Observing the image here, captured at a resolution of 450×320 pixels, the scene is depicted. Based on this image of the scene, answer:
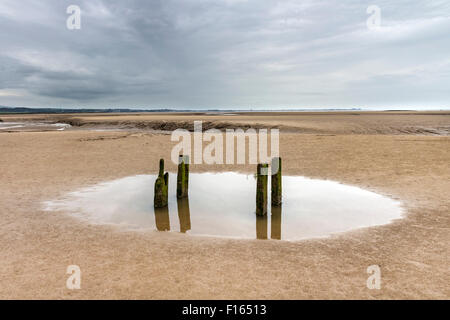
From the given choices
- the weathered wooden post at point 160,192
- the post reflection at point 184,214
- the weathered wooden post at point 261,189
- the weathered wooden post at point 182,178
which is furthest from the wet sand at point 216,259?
the weathered wooden post at point 182,178

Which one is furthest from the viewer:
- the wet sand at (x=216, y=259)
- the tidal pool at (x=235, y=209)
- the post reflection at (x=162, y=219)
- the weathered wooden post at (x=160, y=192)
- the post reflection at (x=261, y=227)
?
the weathered wooden post at (x=160, y=192)

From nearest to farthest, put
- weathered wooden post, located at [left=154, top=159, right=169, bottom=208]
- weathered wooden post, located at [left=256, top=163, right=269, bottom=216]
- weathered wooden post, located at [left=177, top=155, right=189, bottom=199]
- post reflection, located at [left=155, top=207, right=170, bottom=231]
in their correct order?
post reflection, located at [left=155, top=207, right=170, bottom=231] → weathered wooden post, located at [left=256, top=163, right=269, bottom=216] → weathered wooden post, located at [left=154, top=159, right=169, bottom=208] → weathered wooden post, located at [left=177, top=155, right=189, bottom=199]

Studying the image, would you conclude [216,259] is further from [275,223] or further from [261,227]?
[275,223]

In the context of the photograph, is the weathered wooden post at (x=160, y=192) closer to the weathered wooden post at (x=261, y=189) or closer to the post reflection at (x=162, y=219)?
the post reflection at (x=162, y=219)

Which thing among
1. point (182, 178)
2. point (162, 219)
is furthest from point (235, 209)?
point (182, 178)

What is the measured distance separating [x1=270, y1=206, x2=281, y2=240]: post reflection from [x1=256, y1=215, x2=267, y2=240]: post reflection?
184mm

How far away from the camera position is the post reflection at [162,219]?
8.33 m

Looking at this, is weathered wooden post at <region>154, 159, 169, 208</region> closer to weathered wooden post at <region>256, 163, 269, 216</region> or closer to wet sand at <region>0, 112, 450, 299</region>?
wet sand at <region>0, 112, 450, 299</region>

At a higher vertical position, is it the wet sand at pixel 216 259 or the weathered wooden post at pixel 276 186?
the weathered wooden post at pixel 276 186

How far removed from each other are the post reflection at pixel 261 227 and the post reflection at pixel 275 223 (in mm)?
184

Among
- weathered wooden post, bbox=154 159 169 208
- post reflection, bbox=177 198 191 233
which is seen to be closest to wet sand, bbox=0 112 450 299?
post reflection, bbox=177 198 191 233

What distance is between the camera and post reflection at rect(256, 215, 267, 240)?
771 centimetres
